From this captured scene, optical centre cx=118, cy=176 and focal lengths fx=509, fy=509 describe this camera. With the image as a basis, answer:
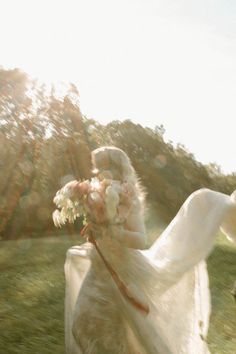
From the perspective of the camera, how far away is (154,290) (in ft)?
Answer: 16.6

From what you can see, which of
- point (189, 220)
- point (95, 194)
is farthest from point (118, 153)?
point (189, 220)

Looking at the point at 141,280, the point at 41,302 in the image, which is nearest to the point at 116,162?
the point at 141,280

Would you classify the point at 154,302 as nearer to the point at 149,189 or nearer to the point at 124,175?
the point at 124,175

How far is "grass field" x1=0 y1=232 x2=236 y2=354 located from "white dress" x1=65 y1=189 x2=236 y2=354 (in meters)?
2.04

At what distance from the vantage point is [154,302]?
503 cm

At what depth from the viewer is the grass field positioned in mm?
7277

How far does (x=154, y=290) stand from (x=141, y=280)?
23cm

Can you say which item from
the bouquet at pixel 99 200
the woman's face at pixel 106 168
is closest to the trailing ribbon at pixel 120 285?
the bouquet at pixel 99 200

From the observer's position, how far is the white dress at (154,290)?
4.66 metres

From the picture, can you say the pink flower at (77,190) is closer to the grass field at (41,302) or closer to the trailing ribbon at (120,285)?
the trailing ribbon at (120,285)

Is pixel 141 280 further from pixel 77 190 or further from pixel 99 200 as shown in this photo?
pixel 77 190

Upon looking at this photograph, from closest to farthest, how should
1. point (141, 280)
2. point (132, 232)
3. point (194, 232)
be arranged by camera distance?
point (132, 232) < point (141, 280) < point (194, 232)

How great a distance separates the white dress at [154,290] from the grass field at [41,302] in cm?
204

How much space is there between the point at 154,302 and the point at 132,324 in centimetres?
43
